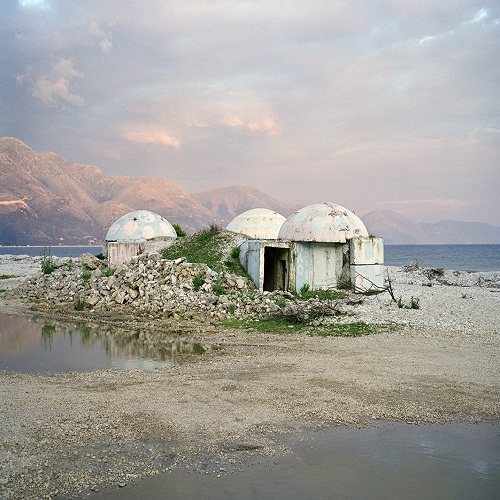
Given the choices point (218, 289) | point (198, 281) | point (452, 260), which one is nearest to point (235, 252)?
point (198, 281)

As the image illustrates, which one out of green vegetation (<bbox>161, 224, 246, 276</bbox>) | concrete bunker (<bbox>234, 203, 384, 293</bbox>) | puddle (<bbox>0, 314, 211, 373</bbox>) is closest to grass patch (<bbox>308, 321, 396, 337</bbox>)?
puddle (<bbox>0, 314, 211, 373</bbox>)

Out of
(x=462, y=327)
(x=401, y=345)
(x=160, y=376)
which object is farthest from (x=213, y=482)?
(x=462, y=327)

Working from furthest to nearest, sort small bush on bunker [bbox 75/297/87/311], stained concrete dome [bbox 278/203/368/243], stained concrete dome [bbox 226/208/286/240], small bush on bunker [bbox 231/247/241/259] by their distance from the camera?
stained concrete dome [bbox 226/208/286/240], small bush on bunker [bbox 231/247/241/259], stained concrete dome [bbox 278/203/368/243], small bush on bunker [bbox 75/297/87/311]

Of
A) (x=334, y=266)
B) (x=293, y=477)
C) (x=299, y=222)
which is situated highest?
(x=299, y=222)

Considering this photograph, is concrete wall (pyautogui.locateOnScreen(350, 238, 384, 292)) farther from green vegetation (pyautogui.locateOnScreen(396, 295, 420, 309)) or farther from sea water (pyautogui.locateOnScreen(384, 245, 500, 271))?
sea water (pyautogui.locateOnScreen(384, 245, 500, 271))

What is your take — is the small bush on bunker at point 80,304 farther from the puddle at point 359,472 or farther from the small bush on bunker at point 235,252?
the puddle at point 359,472

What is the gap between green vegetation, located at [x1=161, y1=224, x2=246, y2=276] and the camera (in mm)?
21469

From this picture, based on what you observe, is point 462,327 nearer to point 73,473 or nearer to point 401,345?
point 401,345

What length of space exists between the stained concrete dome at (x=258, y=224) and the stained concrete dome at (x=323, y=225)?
9033mm

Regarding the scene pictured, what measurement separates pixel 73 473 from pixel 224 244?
18437 millimetres

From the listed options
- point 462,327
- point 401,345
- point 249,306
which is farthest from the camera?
point 249,306

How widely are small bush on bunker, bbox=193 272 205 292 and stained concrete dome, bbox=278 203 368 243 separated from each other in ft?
13.1

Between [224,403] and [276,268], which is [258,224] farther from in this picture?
[224,403]

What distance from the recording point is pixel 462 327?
1373 centimetres
